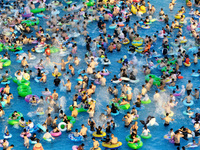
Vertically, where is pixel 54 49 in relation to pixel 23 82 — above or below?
above

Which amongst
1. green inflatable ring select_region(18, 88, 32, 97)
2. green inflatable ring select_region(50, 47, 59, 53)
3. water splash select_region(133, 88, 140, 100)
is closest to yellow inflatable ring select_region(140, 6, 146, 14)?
green inflatable ring select_region(50, 47, 59, 53)

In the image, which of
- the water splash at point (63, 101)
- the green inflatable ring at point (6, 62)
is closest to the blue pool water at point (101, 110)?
the water splash at point (63, 101)

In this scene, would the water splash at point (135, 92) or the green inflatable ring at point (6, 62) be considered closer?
the water splash at point (135, 92)

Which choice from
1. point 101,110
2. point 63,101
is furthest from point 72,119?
point 63,101

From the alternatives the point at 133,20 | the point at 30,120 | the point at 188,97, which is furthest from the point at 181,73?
the point at 30,120

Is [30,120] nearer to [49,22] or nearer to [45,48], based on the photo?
[45,48]

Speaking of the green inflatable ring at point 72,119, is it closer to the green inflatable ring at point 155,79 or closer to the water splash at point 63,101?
the water splash at point 63,101

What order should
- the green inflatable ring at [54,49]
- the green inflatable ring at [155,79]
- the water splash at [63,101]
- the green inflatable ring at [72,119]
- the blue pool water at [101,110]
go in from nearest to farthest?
the blue pool water at [101,110] < the green inflatable ring at [72,119] < the water splash at [63,101] < the green inflatable ring at [155,79] < the green inflatable ring at [54,49]

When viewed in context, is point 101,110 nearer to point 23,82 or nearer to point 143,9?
point 23,82

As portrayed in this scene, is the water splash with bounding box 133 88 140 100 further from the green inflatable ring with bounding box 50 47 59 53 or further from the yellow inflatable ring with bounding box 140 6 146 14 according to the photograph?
the yellow inflatable ring with bounding box 140 6 146 14

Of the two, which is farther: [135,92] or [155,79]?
[155,79]

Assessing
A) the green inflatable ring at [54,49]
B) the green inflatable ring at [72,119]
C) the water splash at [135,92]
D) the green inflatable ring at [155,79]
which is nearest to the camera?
the green inflatable ring at [72,119]
